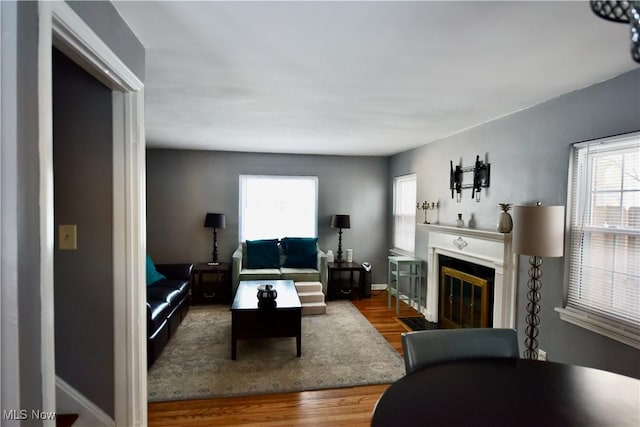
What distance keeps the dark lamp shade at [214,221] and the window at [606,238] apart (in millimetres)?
4316

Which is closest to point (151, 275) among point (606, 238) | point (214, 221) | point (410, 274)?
point (214, 221)

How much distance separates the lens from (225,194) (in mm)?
5680

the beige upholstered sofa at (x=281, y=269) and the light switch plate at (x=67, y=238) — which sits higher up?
the light switch plate at (x=67, y=238)

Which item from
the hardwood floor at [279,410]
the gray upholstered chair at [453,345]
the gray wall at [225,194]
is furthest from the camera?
the gray wall at [225,194]

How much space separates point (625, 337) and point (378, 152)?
3.98m

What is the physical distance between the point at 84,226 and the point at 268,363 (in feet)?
6.69

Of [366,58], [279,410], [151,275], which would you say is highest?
[366,58]

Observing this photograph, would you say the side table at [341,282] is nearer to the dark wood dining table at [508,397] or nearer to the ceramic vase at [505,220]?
the ceramic vase at [505,220]

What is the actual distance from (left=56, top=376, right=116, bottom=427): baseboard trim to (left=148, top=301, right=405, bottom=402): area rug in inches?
32.9

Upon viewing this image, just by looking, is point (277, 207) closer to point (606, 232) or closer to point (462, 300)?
point (462, 300)

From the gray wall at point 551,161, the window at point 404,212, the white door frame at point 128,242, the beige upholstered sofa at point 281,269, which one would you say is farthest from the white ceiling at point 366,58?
the beige upholstered sofa at point 281,269

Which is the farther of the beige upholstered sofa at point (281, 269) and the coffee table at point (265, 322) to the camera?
the beige upholstered sofa at point (281, 269)

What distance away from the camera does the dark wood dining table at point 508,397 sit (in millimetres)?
1031

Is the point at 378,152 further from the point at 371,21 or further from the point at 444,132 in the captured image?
the point at 371,21
